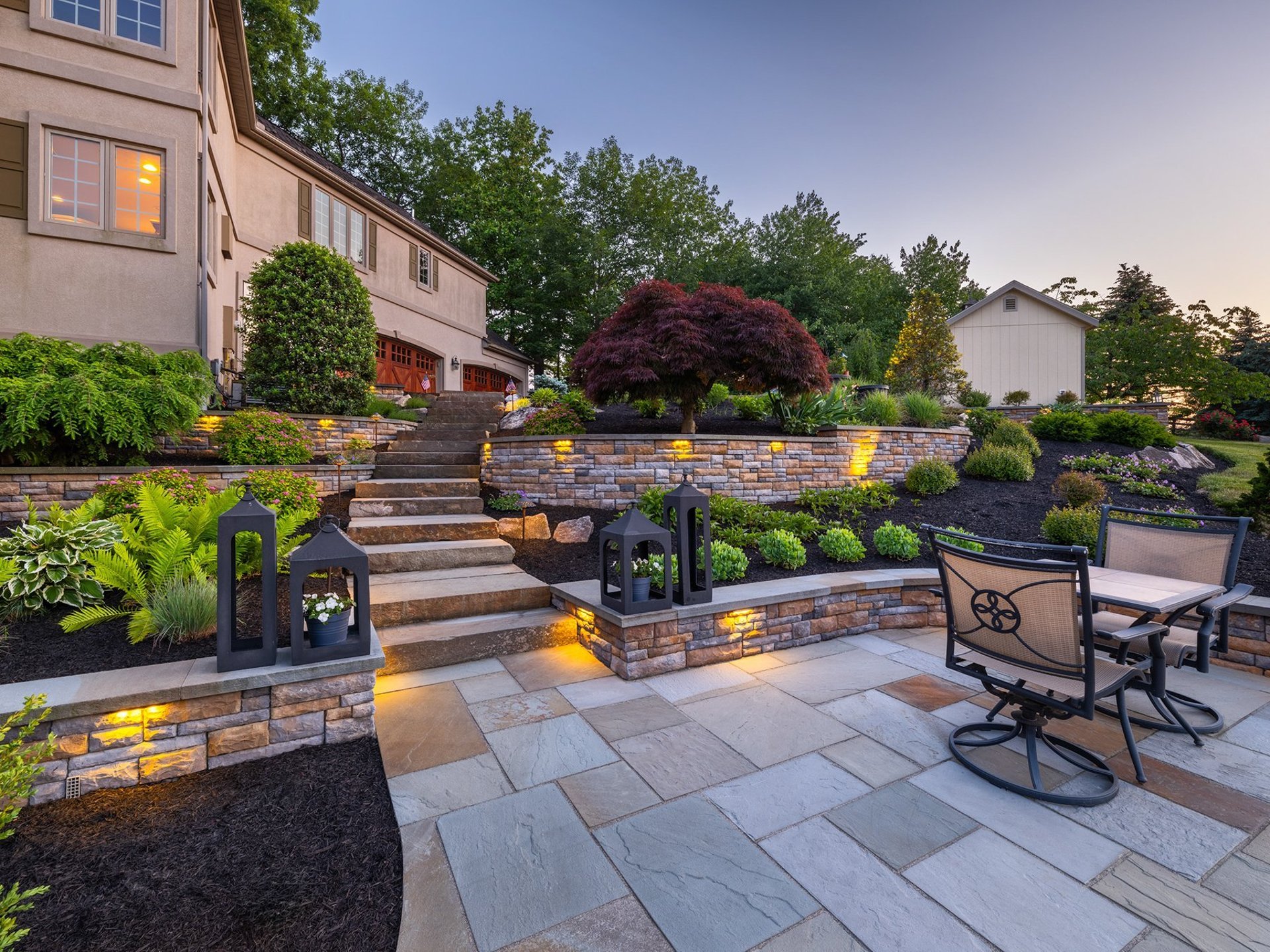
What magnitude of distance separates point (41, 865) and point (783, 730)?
2969mm

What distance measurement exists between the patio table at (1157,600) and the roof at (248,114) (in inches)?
511

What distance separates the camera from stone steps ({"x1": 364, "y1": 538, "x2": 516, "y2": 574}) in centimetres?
455

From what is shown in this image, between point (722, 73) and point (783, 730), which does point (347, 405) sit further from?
point (722, 73)

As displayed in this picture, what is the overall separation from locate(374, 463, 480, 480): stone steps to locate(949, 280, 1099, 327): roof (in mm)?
16638

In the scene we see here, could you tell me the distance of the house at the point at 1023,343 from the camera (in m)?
16.0

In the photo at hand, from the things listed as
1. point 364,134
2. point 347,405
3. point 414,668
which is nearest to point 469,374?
point 347,405

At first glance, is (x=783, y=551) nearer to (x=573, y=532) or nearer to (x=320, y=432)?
(x=573, y=532)

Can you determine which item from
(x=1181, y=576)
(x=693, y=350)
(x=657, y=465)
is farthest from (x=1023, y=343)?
(x=1181, y=576)

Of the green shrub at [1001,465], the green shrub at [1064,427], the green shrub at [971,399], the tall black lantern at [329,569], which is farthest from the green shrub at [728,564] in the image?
the green shrub at [971,399]

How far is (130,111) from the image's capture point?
7.35 m

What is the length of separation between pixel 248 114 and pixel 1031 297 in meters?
20.5

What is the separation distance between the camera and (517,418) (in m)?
8.72

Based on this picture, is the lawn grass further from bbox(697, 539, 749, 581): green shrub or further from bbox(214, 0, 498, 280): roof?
bbox(214, 0, 498, 280): roof

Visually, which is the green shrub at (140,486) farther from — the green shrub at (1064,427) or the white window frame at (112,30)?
the green shrub at (1064,427)
